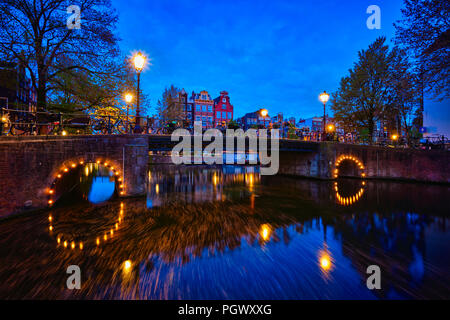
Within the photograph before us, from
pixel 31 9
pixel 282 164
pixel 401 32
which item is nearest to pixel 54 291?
pixel 31 9

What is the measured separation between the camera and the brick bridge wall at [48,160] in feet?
25.2

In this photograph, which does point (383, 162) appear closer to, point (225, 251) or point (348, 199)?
point (348, 199)

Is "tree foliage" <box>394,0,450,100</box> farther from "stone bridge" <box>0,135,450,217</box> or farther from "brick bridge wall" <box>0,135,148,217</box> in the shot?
"brick bridge wall" <box>0,135,148,217</box>

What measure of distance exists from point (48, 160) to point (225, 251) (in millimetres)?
8473

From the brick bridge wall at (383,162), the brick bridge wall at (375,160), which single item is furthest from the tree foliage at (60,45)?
the brick bridge wall at (383,162)

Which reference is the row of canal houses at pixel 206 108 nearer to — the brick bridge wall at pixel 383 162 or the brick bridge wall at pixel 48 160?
the brick bridge wall at pixel 383 162

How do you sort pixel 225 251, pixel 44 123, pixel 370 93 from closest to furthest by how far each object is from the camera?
pixel 225 251
pixel 44 123
pixel 370 93

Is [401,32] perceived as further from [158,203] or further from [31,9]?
[31,9]

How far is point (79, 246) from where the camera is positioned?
19.0 feet

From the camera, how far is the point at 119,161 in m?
11.0

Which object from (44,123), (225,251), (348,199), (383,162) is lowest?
(225,251)

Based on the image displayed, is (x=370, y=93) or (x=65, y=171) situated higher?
(x=370, y=93)

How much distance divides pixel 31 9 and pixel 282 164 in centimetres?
2353

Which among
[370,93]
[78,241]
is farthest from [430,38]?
[78,241]
